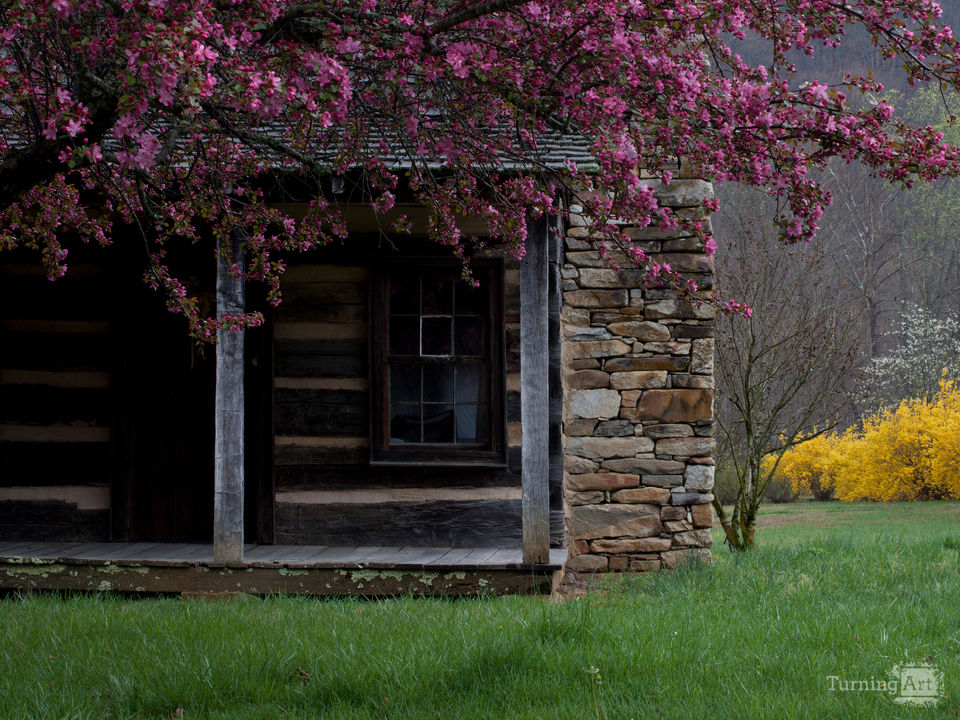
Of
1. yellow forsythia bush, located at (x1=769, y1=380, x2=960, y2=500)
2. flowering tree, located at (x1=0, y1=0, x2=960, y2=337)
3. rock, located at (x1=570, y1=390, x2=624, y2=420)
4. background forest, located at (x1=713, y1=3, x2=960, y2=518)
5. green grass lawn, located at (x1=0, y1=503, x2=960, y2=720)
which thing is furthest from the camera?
background forest, located at (x1=713, y1=3, x2=960, y2=518)

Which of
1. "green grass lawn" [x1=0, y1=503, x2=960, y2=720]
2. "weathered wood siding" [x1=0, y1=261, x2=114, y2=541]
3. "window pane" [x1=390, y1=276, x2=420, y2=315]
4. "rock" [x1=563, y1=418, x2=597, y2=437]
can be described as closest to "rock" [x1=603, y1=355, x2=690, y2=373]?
"rock" [x1=563, y1=418, x2=597, y2=437]

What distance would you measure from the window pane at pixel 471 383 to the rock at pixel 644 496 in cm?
129

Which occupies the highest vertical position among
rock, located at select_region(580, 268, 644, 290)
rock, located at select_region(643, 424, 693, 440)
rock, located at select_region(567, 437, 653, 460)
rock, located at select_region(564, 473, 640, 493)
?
rock, located at select_region(580, 268, 644, 290)

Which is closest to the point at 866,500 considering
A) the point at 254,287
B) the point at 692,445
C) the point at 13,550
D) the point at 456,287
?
the point at 692,445

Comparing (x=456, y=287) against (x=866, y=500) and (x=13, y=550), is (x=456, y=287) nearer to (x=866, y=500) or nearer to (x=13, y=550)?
(x=13, y=550)

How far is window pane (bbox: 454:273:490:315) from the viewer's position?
684 cm

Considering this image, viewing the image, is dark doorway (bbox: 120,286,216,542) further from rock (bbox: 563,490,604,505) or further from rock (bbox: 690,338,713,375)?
rock (bbox: 690,338,713,375)

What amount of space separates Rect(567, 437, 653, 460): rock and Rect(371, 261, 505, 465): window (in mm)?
592

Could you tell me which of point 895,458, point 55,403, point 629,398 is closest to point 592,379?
point 629,398

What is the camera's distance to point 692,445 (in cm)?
670

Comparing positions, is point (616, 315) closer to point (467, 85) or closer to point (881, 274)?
point (467, 85)

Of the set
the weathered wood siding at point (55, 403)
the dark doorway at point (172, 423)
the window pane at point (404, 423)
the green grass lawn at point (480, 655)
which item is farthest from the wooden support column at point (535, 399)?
the weathered wood siding at point (55, 403)

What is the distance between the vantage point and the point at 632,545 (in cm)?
667

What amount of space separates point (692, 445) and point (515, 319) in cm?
167
